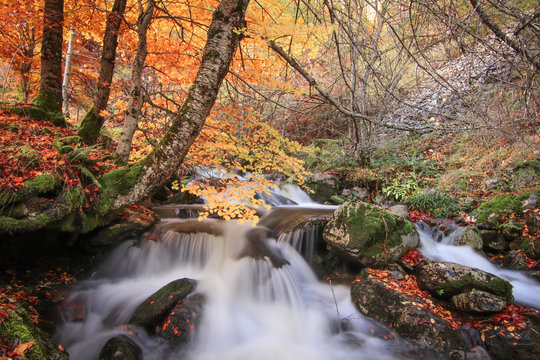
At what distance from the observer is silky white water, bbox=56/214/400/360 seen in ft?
13.3

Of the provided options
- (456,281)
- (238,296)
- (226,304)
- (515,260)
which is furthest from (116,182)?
(515,260)

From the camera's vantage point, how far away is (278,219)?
7426mm

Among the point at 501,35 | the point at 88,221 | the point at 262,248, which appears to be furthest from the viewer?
the point at 262,248

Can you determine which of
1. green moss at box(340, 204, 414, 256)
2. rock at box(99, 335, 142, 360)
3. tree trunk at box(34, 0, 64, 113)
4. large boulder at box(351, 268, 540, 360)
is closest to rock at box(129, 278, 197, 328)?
rock at box(99, 335, 142, 360)

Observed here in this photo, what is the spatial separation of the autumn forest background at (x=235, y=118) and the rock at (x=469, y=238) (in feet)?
1.77

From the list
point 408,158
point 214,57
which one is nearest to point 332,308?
point 214,57

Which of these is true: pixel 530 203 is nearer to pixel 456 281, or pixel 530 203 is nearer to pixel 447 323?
pixel 456 281

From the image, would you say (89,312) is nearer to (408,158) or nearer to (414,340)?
(414,340)

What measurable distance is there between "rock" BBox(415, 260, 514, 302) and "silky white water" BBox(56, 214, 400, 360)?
4.36ft

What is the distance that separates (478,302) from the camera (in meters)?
3.98

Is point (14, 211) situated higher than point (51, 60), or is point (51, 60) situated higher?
point (51, 60)

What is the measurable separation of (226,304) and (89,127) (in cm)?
492

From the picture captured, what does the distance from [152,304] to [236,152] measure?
297cm

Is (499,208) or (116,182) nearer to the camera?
(116,182)
